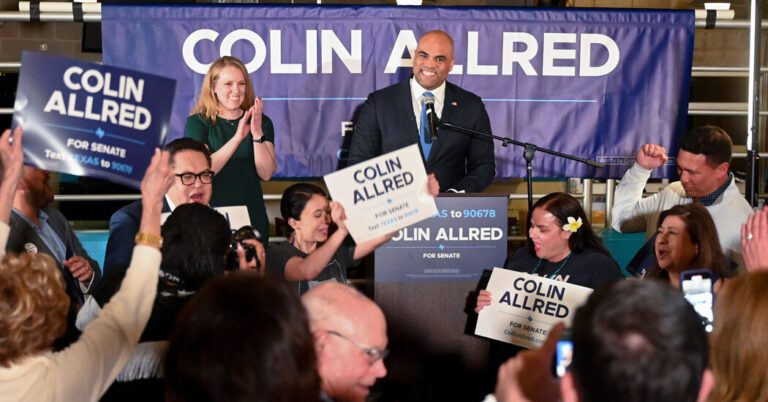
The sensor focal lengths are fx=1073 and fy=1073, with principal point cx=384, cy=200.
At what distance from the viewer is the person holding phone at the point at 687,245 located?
14.3ft

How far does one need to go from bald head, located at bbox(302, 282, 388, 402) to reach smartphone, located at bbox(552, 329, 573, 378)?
541 millimetres

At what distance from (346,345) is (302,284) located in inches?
88.0

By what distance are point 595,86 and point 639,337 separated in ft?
16.4

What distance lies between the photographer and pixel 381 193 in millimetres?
4109

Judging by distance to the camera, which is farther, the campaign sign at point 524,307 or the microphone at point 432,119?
the microphone at point 432,119

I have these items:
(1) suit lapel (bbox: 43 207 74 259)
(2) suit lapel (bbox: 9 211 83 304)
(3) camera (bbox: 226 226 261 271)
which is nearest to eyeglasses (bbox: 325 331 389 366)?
(3) camera (bbox: 226 226 261 271)

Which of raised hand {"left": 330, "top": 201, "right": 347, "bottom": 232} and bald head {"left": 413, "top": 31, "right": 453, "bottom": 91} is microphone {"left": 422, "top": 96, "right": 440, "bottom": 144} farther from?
raised hand {"left": 330, "top": 201, "right": 347, "bottom": 232}

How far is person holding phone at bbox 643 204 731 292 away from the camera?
4.37 m

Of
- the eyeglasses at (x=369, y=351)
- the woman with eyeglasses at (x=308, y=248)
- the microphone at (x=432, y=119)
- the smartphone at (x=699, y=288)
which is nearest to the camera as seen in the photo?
the eyeglasses at (x=369, y=351)

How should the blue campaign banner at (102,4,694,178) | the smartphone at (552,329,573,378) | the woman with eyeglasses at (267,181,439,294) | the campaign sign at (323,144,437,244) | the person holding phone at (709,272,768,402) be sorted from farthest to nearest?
the blue campaign banner at (102,4,694,178)
the woman with eyeglasses at (267,181,439,294)
the campaign sign at (323,144,437,244)
the person holding phone at (709,272,768,402)
the smartphone at (552,329,573,378)

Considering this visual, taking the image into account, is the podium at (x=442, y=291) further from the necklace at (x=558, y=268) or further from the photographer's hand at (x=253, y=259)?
the photographer's hand at (x=253, y=259)

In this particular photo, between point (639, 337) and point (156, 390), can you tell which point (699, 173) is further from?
point (639, 337)

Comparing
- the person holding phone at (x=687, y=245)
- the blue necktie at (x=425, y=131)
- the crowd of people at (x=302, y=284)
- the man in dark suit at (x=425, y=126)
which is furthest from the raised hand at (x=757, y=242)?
the blue necktie at (x=425, y=131)

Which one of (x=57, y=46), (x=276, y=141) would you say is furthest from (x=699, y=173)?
(x=57, y=46)
